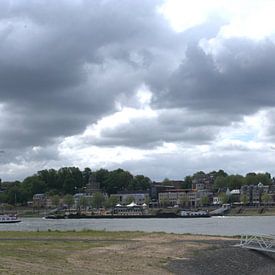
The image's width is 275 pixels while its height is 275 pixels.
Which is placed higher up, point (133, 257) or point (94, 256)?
point (94, 256)

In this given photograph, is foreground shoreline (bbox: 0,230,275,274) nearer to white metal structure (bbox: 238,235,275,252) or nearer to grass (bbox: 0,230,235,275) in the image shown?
grass (bbox: 0,230,235,275)

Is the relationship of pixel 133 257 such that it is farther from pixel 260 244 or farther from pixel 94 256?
pixel 260 244

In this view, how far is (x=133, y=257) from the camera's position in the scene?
39.1 m

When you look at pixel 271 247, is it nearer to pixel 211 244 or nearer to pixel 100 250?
pixel 211 244

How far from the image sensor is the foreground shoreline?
32.2 meters

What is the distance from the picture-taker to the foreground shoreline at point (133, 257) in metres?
32.2

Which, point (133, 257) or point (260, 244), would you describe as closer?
point (133, 257)

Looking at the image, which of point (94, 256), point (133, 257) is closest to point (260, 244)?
point (133, 257)

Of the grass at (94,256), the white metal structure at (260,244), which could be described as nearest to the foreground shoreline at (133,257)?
the grass at (94,256)

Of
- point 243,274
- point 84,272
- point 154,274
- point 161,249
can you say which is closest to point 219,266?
point 243,274

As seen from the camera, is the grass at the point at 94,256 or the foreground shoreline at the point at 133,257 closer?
the grass at the point at 94,256

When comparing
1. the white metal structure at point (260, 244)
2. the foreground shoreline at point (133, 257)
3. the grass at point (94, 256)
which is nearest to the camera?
the grass at point (94, 256)

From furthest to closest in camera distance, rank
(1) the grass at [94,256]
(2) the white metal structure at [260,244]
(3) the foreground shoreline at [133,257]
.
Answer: (2) the white metal structure at [260,244], (3) the foreground shoreline at [133,257], (1) the grass at [94,256]

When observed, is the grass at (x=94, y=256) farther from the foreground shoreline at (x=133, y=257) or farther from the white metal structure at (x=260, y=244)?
the white metal structure at (x=260, y=244)
